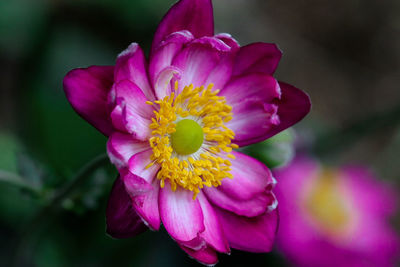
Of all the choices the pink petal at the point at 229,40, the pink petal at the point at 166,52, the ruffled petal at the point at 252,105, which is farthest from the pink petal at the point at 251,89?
the pink petal at the point at 166,52

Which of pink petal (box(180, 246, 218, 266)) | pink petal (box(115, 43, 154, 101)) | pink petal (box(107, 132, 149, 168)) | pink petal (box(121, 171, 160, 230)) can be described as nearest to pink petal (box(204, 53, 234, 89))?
pink petal (box(115, 43, 154, 101))

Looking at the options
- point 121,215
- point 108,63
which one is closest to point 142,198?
point 121,215

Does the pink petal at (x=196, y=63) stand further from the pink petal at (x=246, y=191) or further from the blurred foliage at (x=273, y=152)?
the blurred foliage at (x=273, y=152)

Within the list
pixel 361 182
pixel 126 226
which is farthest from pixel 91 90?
pixel 361 182

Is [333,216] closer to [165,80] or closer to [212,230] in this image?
[212,230]

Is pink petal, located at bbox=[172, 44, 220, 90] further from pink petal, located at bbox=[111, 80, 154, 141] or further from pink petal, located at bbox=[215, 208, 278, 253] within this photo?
pink petal, located at bbox=[215, 208, 278, 253]

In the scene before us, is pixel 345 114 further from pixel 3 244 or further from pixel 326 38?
pixel 3 244
